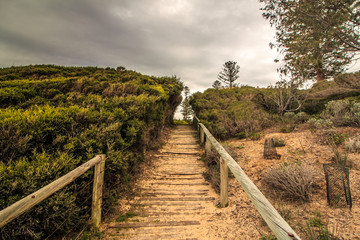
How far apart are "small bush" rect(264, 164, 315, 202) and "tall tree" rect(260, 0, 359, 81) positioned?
245 inches

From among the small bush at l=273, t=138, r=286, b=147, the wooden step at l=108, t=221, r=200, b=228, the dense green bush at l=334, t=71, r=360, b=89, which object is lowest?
the wooden step at l=108, t=221, r=200, b=228

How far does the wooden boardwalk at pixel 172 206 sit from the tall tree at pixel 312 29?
7.08 m

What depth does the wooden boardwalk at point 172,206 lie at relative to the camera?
2.84 m

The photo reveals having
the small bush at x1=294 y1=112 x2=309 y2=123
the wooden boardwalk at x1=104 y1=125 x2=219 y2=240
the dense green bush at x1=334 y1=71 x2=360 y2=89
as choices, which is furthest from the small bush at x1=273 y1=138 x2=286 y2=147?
the dense green bush at x1=334 y1=71 x2=360 y2=89

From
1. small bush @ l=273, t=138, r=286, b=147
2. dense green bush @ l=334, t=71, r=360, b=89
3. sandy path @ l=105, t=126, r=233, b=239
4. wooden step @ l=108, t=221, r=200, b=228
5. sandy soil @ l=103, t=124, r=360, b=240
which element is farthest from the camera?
dense green bush @ l=334, t=71, r=360, b=89

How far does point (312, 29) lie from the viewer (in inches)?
293

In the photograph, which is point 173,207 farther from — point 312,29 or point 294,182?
point 312,29

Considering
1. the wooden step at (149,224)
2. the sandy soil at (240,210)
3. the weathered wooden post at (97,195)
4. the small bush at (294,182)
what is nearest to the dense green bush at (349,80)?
the sandy soil at (240,210)

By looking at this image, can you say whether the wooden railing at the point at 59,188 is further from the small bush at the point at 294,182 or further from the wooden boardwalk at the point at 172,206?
the small bush at the point at 294,182

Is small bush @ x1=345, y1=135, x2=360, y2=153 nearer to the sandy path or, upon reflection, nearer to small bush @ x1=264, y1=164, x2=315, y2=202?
small bush @ x1=264, y1=164, x2=315, y2=202

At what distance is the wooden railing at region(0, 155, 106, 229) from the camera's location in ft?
4.29

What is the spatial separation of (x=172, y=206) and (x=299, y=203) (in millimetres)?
2473

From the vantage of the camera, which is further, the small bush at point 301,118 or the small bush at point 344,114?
the small bush at point 301,118

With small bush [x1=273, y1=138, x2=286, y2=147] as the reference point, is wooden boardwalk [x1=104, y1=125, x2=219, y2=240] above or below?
below
